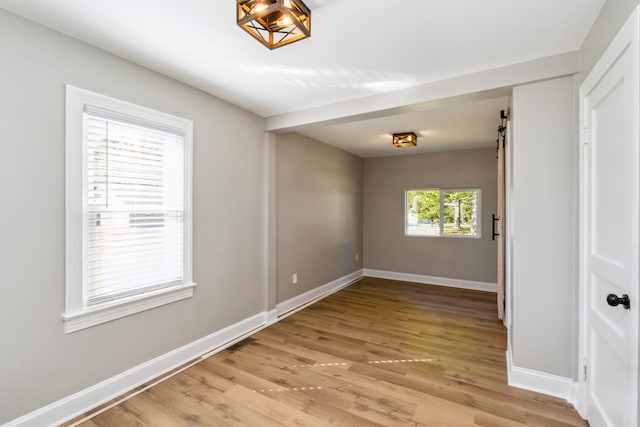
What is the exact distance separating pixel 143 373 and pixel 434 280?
16.0 feet

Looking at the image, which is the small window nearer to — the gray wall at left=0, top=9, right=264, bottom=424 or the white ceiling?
the white ceiling

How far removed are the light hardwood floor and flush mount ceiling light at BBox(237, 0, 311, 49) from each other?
2.38 meters

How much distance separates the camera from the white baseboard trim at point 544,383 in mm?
2133

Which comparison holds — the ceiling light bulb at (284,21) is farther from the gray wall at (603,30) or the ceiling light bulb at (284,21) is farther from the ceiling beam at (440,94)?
the gray wall at (603,30)

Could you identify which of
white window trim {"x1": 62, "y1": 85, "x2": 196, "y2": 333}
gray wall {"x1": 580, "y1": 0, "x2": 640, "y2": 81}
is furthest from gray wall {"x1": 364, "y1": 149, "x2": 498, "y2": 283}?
white window trim {"x1": 62, "y1": 85, "x2": 196, "y2": 333}

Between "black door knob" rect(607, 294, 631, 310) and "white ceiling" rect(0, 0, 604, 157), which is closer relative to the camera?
"black door knob" rect(607, 294, 631, 310)

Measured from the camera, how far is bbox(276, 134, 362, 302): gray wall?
4137 millimetres

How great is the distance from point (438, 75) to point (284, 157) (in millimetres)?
2231

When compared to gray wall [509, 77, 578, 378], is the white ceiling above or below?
above

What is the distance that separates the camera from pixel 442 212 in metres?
5.72

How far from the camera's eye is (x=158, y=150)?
253 cm

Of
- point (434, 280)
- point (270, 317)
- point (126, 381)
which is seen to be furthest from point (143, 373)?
point (434, 280)

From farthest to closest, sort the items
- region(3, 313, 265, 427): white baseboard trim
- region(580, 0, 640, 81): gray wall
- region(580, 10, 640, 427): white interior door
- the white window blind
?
the white window blind, region(3, 313, 265, 427): white baseboard trim, region(580, 0, 640, 81): gray wall, region(580, 10, 640, 427): white interior door

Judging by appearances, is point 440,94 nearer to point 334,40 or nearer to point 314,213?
point 334,40
